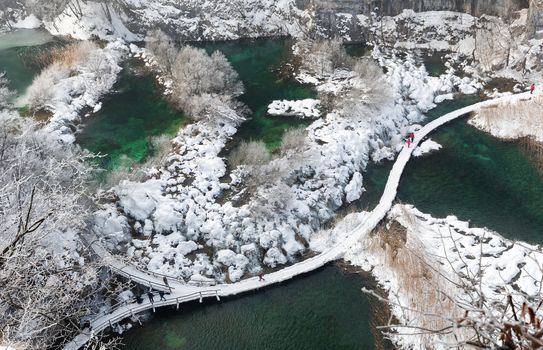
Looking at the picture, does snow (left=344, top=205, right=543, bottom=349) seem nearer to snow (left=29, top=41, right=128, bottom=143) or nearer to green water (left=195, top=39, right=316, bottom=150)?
green water (left=195, top=39, right=316, bottom=150)

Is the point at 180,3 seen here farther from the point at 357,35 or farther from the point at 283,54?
the point at 357,35

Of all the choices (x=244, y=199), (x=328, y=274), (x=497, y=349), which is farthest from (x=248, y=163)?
(x=497, y=349)

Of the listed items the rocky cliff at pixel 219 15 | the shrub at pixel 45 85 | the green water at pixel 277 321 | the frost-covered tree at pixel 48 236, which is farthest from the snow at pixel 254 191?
the rocky cliff at pixel 219 15

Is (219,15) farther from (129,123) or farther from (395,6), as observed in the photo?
(129,123)

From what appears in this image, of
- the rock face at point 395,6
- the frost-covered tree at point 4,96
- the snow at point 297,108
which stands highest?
the rock face at point 395,6

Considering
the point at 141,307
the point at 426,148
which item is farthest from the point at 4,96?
the point at 426,148

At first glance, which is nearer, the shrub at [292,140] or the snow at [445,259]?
the snow at [445,259]

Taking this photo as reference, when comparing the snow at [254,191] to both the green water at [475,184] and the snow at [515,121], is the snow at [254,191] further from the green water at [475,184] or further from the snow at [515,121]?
the snow at [515,121]
